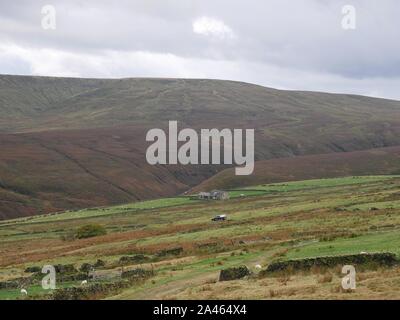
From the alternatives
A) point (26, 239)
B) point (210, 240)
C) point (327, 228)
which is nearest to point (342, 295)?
point (327, 228)

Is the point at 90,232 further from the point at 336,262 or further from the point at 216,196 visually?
the point at 216,196

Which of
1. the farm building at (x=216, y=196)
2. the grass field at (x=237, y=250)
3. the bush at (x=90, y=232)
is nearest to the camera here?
the grass field at (x=237, y=250)

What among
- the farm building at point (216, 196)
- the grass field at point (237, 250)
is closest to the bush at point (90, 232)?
the grass field at point (237, 250)

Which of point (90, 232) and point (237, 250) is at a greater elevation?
point (237, 250)

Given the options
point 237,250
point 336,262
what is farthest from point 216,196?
point 336,262

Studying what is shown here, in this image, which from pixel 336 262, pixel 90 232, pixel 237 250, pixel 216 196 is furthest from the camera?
pixel 216 196

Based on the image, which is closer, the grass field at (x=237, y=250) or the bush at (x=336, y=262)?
the grass field at (x=237, y=250)

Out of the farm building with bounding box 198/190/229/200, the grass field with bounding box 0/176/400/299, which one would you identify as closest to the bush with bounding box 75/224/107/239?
the grass field with bounding box 0/176/400/299

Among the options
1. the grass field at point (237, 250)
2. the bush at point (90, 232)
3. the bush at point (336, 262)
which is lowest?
the bush at point (90, 232)

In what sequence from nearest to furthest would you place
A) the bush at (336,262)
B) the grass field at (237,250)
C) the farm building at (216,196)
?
the grass field at (237,250) < the bush at (336,262) < the farm building at (216,196)

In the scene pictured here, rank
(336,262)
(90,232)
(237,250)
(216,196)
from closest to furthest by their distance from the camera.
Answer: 1. (336,262)
2. (237,250)
3. (90,232)
4. (216,196)

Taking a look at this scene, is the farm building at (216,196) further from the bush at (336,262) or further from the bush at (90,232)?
the bush at (336,262)

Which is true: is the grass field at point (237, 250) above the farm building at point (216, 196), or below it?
above
